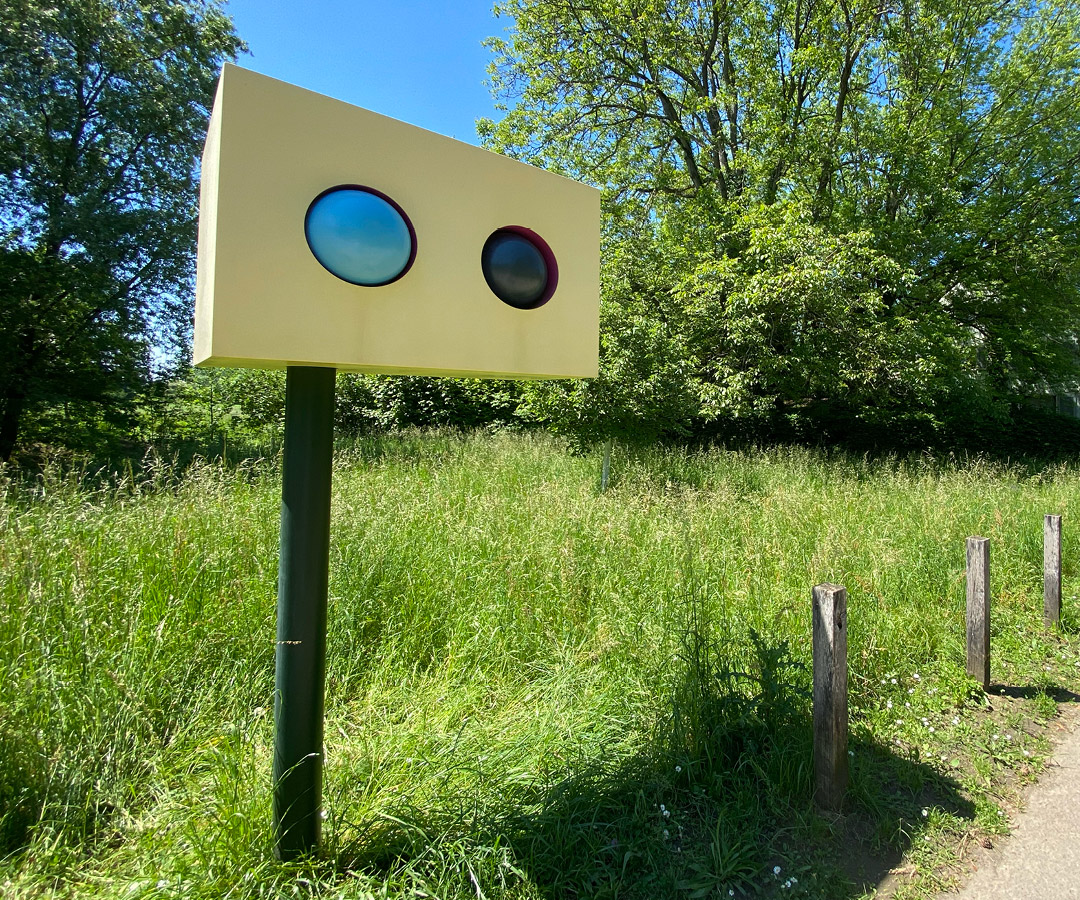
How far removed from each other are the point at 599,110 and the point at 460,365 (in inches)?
522

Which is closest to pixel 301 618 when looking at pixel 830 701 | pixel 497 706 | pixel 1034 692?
pixel 497 706

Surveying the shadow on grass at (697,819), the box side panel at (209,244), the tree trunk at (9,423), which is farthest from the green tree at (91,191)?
the shadow on grass at (697,819)

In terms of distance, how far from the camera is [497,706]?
286 cm

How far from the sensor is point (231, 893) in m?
1.71

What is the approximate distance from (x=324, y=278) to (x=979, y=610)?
398cm

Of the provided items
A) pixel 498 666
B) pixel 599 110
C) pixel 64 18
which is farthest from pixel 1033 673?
pixel 64 18

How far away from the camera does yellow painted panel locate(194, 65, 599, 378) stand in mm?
1646

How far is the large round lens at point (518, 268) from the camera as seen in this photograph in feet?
6.80

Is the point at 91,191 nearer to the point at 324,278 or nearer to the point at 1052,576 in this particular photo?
the point at 324,278

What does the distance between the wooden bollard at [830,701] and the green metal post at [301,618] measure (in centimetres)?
193

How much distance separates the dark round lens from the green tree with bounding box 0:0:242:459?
992 cm

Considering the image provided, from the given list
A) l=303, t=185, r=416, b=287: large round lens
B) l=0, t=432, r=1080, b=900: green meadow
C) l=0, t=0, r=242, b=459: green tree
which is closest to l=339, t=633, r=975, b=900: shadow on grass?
l=0, t=432, r=1080, b=900: green meadow

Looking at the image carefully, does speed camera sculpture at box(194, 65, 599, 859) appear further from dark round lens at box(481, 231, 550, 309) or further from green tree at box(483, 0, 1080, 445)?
green tree at box(483, 0, 1080, 445)

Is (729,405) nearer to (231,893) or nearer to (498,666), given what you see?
(498,666)
